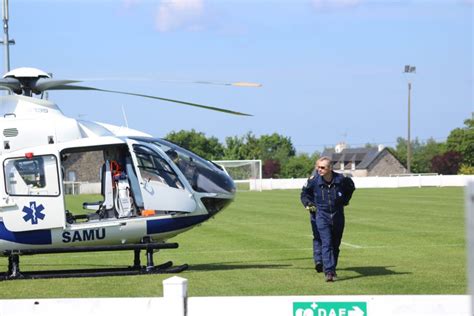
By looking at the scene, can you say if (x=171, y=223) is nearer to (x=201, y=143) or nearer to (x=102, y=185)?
(x=102, y=185)

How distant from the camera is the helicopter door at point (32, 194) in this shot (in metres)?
13.0

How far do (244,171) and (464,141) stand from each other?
4326 cm

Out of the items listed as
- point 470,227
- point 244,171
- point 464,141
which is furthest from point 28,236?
point 464,141

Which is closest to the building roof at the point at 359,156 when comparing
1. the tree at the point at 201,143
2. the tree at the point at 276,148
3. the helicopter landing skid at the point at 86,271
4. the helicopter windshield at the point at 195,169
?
the tree at the point at 276,148

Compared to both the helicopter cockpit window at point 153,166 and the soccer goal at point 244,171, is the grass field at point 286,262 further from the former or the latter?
the soccer goal at point 244,171

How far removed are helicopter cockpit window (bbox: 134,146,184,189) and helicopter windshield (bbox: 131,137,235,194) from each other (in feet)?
0.68

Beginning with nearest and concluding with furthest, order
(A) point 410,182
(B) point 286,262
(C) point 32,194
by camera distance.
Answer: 1. (C) point 32,194
2. (B) point 286,262
3. (A) point 410,182

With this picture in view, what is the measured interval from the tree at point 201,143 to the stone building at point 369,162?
18930 millimetres

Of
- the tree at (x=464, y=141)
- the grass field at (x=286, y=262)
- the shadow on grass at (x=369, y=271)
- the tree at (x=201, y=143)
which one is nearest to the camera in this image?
the grass field at (x=286, y=262)

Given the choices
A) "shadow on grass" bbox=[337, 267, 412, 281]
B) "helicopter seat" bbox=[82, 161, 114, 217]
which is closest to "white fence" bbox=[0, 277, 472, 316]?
"shadow on grass" bbox=[337, 267, 412, 281]

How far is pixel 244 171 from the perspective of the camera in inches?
3172

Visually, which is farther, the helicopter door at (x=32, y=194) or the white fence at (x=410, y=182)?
the white fence at (x=410, y=182)

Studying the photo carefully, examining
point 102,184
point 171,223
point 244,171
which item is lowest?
point 244,171

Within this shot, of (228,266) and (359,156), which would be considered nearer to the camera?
(228,266)
